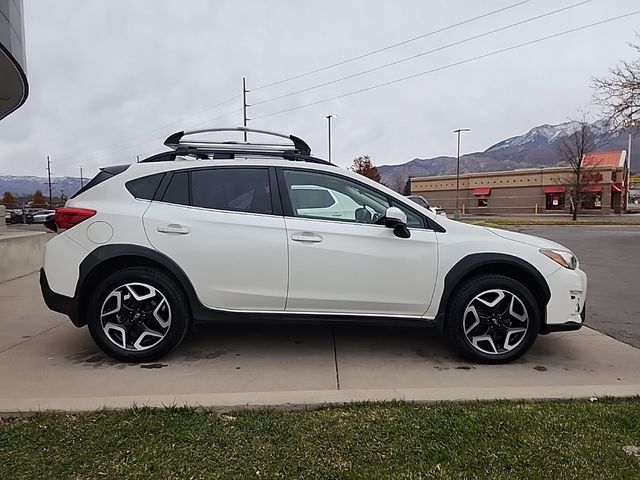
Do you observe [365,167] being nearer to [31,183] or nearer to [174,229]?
[174,229]

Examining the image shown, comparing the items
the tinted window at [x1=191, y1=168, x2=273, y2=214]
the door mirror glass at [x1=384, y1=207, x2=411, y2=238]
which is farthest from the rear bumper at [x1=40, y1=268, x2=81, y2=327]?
the door mirror glass at [x1=384, y1=207, x2=411, y2=238]

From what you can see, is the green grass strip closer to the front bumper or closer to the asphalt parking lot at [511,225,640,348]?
the front bumper

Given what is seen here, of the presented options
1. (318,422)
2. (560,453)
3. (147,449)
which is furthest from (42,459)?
(560,453)

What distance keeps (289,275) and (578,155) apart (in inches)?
1716

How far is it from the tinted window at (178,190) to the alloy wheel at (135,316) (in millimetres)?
761

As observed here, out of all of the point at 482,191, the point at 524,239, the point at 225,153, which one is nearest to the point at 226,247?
the point at 225,153

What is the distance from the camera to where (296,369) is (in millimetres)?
4027

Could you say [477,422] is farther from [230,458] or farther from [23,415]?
[23,415]

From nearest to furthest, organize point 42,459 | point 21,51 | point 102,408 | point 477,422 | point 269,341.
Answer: point 42,459
point 477,422
point 102,408
point 269,341
point 21,51

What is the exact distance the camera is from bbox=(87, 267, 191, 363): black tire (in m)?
4.02

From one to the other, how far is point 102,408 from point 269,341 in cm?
185

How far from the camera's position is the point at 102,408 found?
321 centimetres

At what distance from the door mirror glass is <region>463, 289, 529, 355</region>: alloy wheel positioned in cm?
81

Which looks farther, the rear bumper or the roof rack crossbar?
the roof rack crossbar
